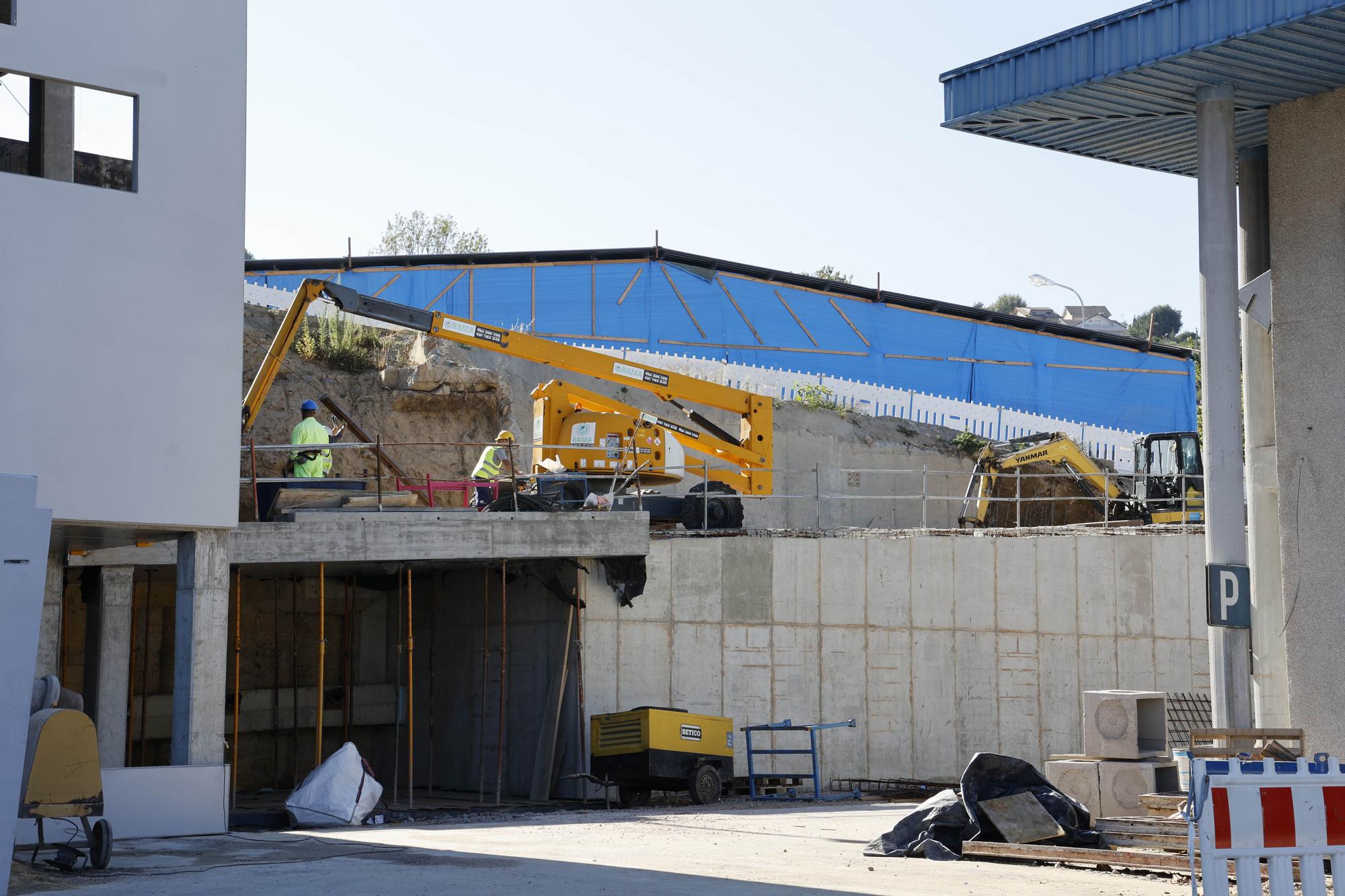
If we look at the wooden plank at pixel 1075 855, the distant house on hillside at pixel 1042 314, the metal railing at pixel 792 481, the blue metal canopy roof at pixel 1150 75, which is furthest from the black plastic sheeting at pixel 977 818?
the distant house on hillside at pixel 1042 314

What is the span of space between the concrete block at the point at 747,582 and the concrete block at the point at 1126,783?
1108 centimetres

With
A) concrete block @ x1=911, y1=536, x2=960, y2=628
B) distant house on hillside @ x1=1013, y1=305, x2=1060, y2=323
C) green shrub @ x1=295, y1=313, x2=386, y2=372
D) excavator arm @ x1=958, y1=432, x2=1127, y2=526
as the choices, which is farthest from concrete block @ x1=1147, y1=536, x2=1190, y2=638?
distant house on hillside @ x1=1013, y1=305, x2=1060, y2=323

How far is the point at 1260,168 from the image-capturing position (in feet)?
45.7

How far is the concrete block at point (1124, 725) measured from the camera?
13359 mm

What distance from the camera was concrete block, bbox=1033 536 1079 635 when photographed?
2498 centimetres

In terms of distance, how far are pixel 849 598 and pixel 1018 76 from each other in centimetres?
1294

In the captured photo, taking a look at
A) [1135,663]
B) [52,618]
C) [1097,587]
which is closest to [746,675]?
[1097,587]

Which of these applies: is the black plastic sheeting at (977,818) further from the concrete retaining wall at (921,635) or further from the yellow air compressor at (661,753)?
the concrete retaining wall at (921,635)

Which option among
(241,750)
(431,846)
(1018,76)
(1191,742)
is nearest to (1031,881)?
(1191,742)

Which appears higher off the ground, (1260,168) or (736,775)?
(1260,168)

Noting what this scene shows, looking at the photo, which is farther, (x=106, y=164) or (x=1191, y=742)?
(x=106, y=164)

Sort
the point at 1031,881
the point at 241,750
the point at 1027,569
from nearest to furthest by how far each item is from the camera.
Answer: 1. the point at 1031,881
2. the point at 1027,569
3. the point at 241,750

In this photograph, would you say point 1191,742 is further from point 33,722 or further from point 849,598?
point 849,598

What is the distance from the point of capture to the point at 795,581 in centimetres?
2448
